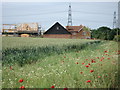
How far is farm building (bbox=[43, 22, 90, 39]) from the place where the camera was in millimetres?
2340

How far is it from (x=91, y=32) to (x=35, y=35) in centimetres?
86

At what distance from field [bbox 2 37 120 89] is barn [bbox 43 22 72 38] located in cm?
24

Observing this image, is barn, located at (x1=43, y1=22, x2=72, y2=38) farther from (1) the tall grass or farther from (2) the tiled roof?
(1) the tall grass

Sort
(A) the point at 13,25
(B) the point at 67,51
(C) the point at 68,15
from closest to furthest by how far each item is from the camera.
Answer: (A) the point at 13,25, (C) the point at 68,15, (B) the point at 67,51

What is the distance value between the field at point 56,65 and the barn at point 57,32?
0.24 meters

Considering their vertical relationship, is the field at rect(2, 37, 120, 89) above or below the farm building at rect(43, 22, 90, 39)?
below

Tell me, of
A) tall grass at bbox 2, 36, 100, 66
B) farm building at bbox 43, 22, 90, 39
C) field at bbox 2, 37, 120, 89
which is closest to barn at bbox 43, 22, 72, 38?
farm building at bbox 43, 22, 90, 39

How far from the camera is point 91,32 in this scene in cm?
251

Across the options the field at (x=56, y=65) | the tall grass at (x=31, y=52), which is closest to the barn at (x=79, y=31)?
the field at (x=56, y=65)

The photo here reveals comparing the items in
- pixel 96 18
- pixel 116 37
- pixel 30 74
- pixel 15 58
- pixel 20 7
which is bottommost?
pixel 30 74

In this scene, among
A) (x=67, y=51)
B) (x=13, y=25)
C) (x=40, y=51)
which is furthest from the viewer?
(x=67, y=51)

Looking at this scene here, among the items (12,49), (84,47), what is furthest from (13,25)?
(84,47)

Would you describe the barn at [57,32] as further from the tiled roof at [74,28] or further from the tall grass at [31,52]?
the tall grass at [31,52]

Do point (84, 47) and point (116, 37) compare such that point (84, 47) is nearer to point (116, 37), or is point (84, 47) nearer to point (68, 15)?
point (116, 37)
